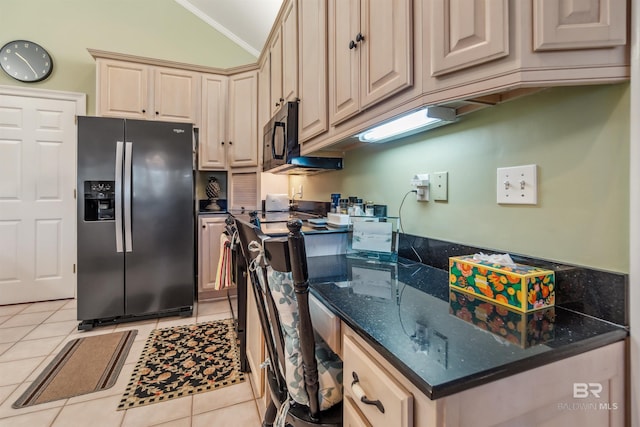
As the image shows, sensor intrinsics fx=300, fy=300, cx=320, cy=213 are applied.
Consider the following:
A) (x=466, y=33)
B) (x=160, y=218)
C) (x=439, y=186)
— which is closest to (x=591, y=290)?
(x=439, y=186)

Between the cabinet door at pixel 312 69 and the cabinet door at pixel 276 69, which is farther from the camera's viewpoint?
the cabinet door at pixel 276 69

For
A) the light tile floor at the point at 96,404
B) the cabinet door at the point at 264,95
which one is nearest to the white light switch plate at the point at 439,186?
the light tile floor at the point at 96,404

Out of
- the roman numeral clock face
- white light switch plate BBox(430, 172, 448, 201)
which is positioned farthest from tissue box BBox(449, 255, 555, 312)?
the roman numeral clock face

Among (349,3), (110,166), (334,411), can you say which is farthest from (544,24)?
(110,166)

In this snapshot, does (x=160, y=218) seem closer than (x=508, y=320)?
No

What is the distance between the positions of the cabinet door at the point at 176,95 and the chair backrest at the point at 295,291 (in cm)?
258

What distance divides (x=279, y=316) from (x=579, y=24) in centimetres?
96

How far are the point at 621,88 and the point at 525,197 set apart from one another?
1.05 ft

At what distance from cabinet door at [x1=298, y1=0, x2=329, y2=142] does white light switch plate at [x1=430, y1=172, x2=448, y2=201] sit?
559 millimetres

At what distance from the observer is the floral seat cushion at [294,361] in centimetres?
76

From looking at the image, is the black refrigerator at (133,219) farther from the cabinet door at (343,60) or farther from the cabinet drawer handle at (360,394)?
the cabinet drawer handle at (360,394)

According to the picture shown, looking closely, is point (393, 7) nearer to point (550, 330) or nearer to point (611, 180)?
point (611, 180)

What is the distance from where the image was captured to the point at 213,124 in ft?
10.3

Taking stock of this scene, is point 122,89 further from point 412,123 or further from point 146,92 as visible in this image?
point 412,123
